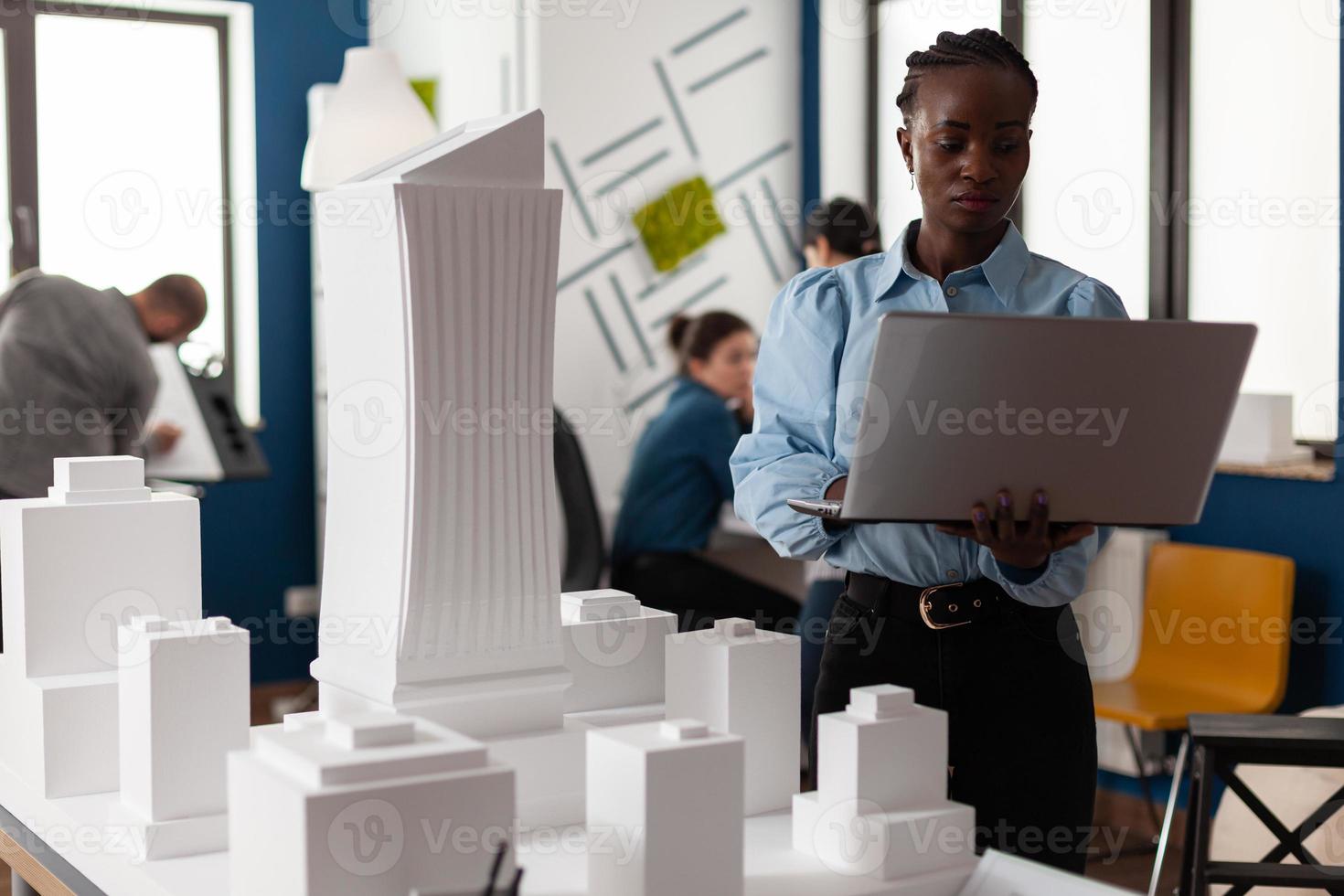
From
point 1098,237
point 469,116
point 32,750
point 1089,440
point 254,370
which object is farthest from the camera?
point 254,370

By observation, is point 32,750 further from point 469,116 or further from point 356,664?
point 469,116

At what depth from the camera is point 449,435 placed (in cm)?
144

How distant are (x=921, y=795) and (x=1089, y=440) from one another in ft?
1.10

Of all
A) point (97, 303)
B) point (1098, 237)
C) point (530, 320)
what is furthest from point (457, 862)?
point (1098, 237)

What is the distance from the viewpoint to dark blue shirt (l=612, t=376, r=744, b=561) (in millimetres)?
3900

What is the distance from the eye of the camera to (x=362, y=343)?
149cm

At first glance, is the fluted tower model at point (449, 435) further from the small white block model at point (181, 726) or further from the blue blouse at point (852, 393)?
the blue blouse at point (852, 393)

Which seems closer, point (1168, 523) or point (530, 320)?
point (1168, 523)

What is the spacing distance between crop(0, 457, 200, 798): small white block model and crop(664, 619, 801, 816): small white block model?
0.59m

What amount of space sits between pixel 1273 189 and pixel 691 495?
5.38 feet

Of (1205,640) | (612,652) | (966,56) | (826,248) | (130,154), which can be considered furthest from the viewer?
(130,154)

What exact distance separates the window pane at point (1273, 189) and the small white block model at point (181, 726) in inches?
117

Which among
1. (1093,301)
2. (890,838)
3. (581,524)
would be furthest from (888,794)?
(581,524)

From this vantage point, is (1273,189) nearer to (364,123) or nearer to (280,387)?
(364,123)
